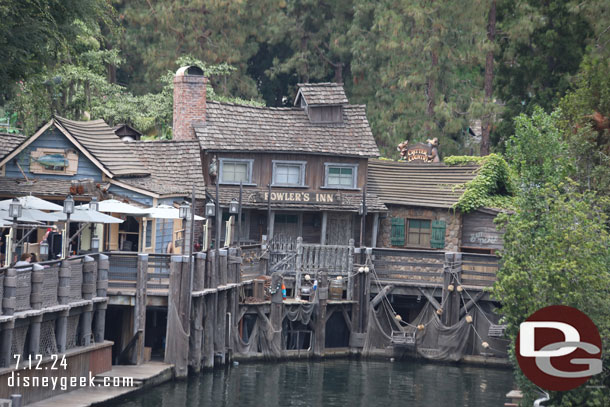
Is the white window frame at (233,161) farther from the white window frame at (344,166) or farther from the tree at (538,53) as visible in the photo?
the tree at (538,53)

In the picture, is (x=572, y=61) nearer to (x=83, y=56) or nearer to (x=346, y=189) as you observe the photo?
(x=346, y=189)

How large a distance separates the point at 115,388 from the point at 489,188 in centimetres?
2046

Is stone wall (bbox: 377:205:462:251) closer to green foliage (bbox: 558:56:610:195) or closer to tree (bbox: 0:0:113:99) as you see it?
green foliage (bbox: 558:56:610:195)

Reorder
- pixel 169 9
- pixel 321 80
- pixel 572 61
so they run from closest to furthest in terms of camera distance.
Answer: pixel 572 61
pixel 169 9
pixel 321 80

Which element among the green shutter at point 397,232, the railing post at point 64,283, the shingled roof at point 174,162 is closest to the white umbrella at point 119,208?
the shingled roof at point 174,162

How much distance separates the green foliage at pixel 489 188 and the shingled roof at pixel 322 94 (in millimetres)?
6319

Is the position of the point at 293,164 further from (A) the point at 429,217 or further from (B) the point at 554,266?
(B) the point at 554,266

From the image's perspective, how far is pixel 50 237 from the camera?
34.7 metres

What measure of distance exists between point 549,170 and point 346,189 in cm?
1705

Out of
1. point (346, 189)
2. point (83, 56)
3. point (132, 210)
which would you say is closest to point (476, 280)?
point (346, 189)

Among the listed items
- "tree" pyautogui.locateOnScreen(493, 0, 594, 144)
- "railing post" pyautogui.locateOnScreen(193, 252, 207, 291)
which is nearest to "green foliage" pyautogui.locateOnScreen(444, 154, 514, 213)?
"tree" pyautogui.locateOnScreen(493, 0, 594, 144)

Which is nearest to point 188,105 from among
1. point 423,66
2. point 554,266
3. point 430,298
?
point 430,298

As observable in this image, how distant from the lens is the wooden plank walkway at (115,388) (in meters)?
28.9

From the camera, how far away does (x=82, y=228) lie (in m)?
34.5
